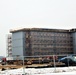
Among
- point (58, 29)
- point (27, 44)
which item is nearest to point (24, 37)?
point (27, 44)

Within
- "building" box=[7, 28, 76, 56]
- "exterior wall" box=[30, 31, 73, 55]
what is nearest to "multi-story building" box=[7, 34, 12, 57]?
"building" box=[7, 28, 76, 56]

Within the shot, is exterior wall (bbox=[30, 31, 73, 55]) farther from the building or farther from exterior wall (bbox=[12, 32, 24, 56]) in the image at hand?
exterior wall (bbox=[12, 32, 24, 56])

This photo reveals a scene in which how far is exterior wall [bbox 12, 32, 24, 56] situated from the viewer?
300 feet

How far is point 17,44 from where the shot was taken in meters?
94.6

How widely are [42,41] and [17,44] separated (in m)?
9.36

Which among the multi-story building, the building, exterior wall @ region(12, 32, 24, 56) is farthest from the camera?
the multi-story building

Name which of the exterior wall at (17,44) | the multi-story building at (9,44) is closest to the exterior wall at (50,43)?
the exterior wall at (17,44)

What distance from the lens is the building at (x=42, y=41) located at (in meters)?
90.9

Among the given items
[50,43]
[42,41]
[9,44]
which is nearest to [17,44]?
[42,41]

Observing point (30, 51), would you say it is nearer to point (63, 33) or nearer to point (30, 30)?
point (30, 30)

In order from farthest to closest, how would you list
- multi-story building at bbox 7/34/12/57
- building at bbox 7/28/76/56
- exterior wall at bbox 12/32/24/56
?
multi-story building at bbox 7/34/12/57
exterior wall at bbox 12/32/24/56
building at bbox 7/28/76/56

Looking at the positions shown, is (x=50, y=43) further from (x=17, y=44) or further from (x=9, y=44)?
(x=9, y=44)

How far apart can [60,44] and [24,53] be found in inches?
561

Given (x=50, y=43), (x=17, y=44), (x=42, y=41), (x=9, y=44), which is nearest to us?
(x=42, y=41)
